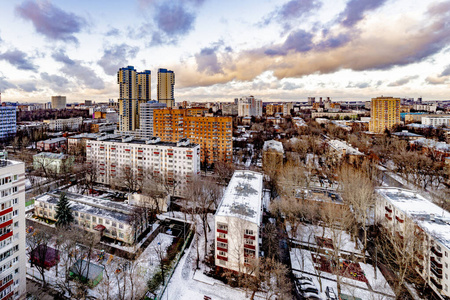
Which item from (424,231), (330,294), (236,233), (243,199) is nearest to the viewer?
(330,294)

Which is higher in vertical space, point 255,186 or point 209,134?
point 209,134

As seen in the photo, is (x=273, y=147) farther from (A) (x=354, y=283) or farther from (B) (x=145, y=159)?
(A) (x=354, y=283)

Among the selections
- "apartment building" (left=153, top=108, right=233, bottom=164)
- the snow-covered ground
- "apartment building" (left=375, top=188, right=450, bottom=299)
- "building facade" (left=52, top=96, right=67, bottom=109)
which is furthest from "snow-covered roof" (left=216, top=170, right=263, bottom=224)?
"building facade" (left=52, top=96, right=67, bottom=109)

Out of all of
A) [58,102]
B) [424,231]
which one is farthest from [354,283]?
[58,102]

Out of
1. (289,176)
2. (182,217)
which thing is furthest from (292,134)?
(182,217)

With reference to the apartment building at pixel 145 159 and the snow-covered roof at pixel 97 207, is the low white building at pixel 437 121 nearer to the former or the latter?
the apartment building at pixel 145 159

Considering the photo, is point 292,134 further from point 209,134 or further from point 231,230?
point 231,230
